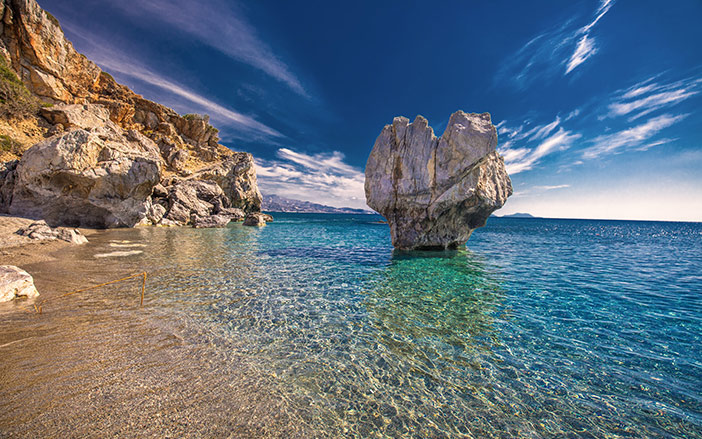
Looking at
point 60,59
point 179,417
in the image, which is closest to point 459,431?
point 179,417

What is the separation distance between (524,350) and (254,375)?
244 inches

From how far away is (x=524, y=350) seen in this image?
5984 mm

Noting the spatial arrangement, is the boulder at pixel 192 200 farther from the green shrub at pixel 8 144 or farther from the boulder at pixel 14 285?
the boulder at pixel 14 285

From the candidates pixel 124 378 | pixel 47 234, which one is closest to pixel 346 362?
pixel 124 378

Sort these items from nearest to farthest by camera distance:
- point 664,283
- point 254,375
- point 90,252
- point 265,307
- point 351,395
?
point 351,395 → point 254,375 → point 265,307 → point 664,283 → point 90,252

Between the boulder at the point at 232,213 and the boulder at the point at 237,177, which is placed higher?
the boulder at the point at 237,177

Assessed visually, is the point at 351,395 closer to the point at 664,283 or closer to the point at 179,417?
the point at 179,417

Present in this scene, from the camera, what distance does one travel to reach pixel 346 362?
5316 millimetres

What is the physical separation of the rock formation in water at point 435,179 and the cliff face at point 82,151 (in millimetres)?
29468

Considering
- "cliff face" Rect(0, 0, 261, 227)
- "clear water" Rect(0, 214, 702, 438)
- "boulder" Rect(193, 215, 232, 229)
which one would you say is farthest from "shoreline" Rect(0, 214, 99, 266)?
"boulder" Rect(193, 215, 232, 229)

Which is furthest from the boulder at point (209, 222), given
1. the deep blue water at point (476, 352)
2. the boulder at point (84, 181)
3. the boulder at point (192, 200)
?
the deep blue water at point (476, 352)

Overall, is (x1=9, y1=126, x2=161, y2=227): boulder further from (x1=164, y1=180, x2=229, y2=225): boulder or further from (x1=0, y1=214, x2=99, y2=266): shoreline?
(x1=164, y1=180, x2=229, y2=225): boulder

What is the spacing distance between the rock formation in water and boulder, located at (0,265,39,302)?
18377 mm

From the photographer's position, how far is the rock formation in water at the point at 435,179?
17328 mm
